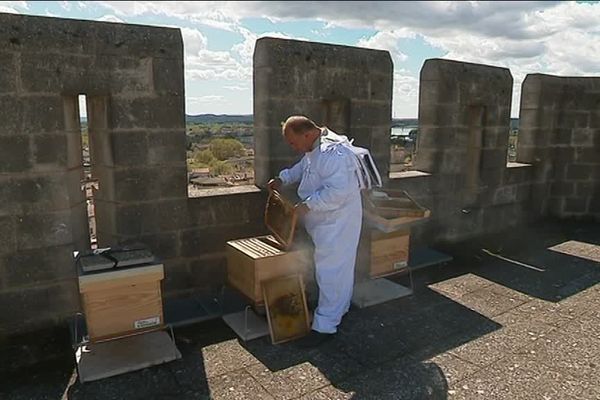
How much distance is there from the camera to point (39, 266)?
12.8 feet

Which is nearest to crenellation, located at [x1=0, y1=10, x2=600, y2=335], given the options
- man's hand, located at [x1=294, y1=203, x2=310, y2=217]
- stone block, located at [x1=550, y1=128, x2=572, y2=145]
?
man's hand, located at [x1=294, y1=203, x2=310, y2=217]

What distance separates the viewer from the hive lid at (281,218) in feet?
12.8

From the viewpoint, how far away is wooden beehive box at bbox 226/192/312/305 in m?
3.87

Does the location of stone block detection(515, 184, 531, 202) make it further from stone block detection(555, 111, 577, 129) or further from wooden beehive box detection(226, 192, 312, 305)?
wooden beehive box detection(226, 192, 312, 305)

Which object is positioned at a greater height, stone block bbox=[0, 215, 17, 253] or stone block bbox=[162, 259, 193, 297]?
stone block bbox=[0, 215, 17, 253]

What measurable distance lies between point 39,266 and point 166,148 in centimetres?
147

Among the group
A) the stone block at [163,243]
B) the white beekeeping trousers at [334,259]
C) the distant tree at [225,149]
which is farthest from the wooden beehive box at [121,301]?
the distant tree at [225,149]

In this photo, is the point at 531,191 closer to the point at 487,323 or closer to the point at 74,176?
the point at 487,323

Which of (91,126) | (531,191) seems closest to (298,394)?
(91,126)

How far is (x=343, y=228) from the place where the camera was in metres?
3.96

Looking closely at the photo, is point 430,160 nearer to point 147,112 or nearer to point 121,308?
point 147,112

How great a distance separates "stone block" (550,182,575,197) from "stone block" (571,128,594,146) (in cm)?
73

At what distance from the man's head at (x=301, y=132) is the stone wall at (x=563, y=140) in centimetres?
555

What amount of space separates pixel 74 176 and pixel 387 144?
3.57 meters
